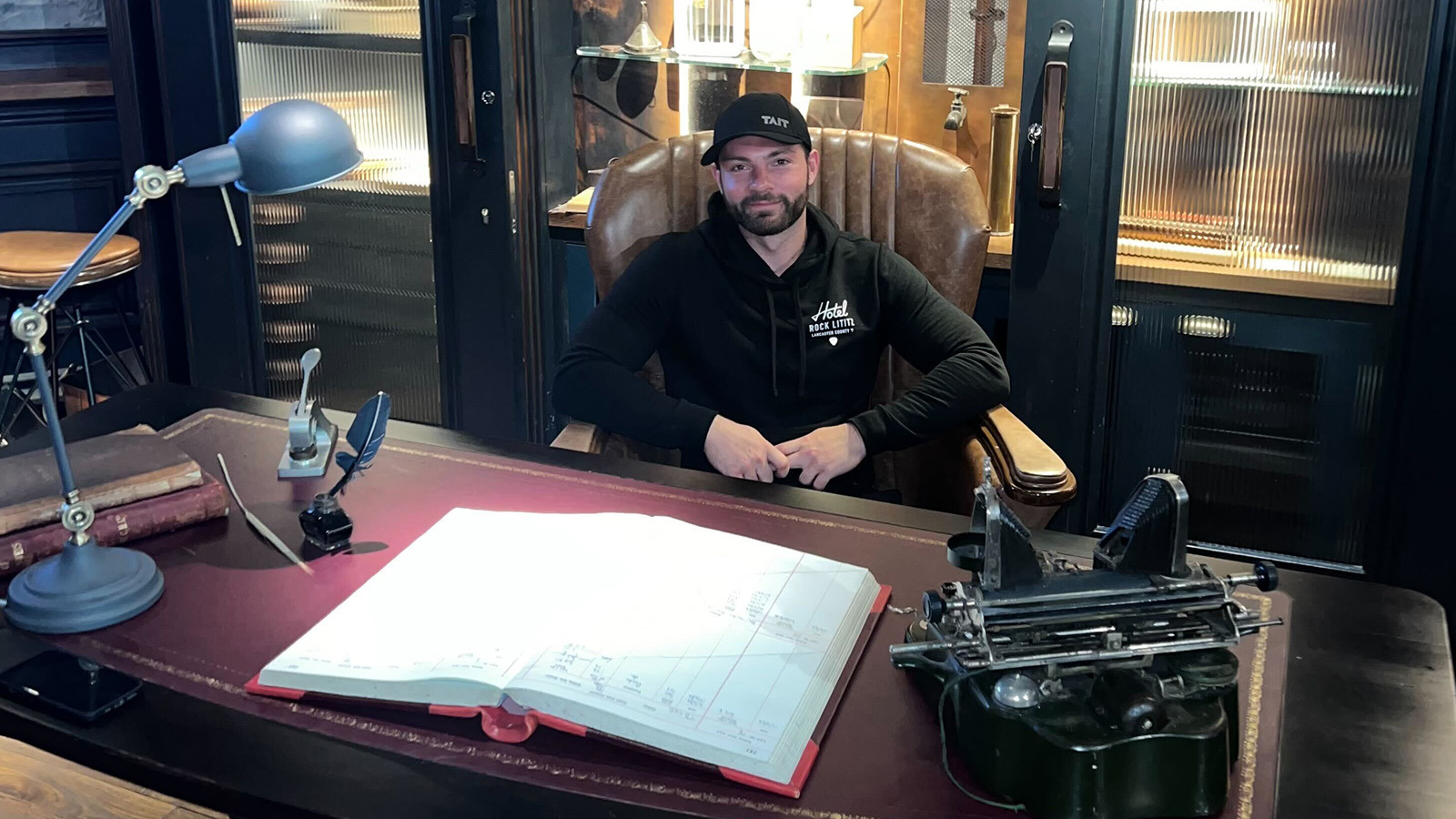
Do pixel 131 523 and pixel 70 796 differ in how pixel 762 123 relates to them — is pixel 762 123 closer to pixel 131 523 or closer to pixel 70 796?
pixel 131 523

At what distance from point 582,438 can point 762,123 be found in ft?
1.99

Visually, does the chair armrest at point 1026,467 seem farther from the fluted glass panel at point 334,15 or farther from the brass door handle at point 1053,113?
the fluted glass panel at point 334,15

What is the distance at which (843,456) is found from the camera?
2.16 meters

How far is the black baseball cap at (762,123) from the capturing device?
2.25m

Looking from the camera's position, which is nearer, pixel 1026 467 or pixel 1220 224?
pixel 1026 467

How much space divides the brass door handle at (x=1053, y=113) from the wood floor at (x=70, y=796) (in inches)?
72.1

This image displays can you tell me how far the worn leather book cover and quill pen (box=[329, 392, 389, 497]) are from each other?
0.16 metres

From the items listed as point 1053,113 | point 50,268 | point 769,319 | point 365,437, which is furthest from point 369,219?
point 365,437

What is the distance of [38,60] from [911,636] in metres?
3.75

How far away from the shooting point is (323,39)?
10.8 feet

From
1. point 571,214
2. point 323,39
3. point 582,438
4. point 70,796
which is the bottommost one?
point 70,796

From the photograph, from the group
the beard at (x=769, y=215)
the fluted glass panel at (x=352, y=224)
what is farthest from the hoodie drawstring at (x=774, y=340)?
the fluted glass panel at (x=352, y=224)

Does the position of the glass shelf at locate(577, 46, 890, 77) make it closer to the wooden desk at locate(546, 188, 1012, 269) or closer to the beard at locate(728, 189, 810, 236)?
the wooden desk at locate(546, 188, 1012, 269)

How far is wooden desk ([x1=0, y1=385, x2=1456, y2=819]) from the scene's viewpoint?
1083 mm
